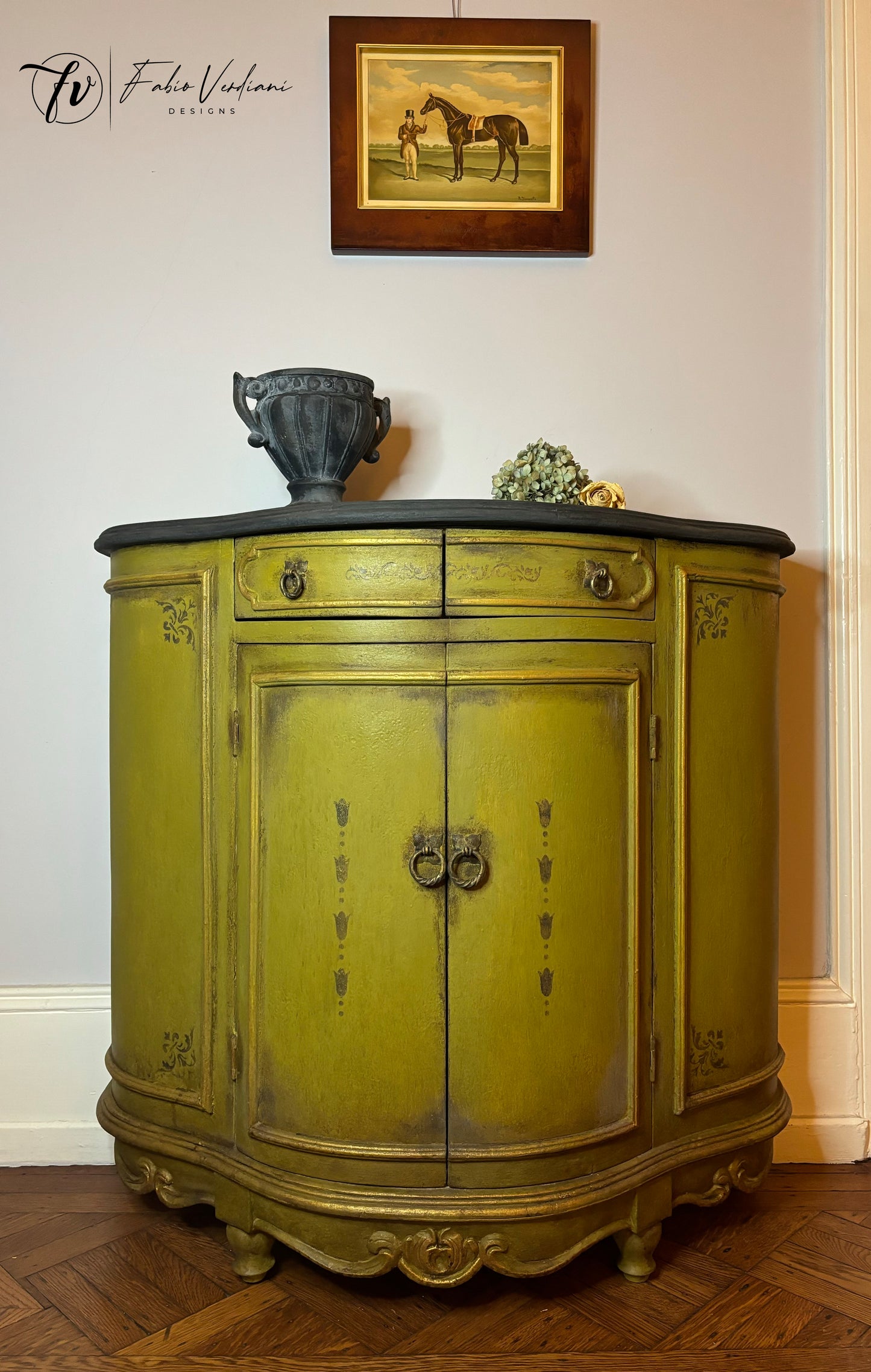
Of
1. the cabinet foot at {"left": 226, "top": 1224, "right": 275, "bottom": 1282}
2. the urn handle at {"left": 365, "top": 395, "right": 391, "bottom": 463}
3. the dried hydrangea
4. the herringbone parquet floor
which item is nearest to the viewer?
the herringbone parquet floor

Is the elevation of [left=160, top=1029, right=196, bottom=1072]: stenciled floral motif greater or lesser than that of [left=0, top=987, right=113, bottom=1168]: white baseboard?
greater

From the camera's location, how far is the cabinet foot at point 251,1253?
142 cm

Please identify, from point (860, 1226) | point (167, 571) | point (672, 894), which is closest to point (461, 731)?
point (672, 894)

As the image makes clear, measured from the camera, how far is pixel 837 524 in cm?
190

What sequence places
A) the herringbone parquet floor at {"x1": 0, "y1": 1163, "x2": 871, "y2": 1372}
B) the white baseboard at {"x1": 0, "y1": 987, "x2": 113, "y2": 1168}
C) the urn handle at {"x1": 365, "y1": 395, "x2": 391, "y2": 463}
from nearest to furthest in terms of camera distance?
the herringbone parquet floor at {"x1": 0, "y1": 1163, "x2": 871, "y2": 1372}, the urn handle at {"x1": 365, "y1": 395, "x2": 391, "y2": 463}, the white baseboard at {"x1": 0, "y1": 987, "x2": 113, "y2": 1168}

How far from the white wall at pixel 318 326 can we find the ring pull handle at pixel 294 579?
581mm

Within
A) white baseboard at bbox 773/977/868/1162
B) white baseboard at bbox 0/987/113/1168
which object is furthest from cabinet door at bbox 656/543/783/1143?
white baseboard at bbox 0/987/113/1168

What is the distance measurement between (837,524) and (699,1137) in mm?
1165

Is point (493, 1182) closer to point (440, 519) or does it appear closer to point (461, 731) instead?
point (461, 731)

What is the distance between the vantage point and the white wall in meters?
1.88

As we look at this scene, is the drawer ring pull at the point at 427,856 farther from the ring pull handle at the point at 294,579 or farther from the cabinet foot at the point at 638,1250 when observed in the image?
the cabinet foot at the point at 638,1250

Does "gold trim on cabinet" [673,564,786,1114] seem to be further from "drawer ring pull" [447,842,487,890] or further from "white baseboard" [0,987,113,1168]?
"white baseboard" [0,987,113,1168]

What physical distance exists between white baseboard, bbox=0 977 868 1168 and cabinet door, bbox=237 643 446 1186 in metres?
0.65

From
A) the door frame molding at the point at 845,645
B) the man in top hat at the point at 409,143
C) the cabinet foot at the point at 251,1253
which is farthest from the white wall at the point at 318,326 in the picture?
the cabinet foot at the point at 251,1253
